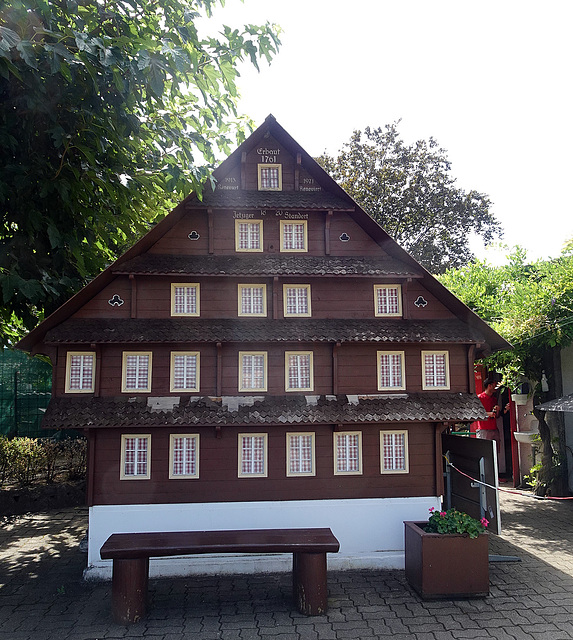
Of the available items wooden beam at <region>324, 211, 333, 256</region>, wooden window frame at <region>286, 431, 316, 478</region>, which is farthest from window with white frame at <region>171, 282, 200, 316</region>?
wooden window frame at <region>286, 431, 316, 478</region>

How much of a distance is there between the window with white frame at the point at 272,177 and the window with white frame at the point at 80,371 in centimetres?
527

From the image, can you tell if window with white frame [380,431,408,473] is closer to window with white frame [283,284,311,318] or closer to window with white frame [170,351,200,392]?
window with white frame [283,284,311,318]

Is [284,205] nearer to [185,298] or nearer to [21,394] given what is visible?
[185,298]

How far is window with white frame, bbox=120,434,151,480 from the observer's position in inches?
427

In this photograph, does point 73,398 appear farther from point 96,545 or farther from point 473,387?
point 473,387

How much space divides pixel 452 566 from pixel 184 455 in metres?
5.41

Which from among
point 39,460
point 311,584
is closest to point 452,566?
point 311,584

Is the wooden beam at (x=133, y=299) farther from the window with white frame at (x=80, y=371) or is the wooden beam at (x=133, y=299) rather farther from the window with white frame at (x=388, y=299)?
the window with white frame at (x=388, y=299)

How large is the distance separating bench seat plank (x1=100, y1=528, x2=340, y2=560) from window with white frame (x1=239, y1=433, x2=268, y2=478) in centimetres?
126

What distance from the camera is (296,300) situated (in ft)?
38.7

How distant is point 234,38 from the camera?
34.0 ft

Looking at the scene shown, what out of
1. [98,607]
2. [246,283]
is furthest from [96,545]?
[246,283]

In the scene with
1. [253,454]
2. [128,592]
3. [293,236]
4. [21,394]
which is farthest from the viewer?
[21,394]

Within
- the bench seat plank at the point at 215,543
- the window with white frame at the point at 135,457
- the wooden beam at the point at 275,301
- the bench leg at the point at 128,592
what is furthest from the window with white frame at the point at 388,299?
the bench leg at the point at 128,592
